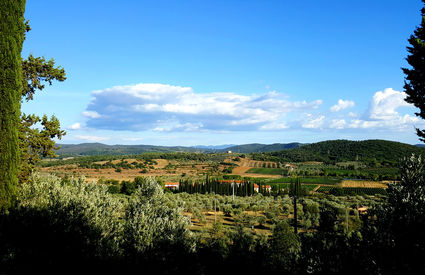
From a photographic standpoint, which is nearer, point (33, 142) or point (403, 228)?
point (403, 228)

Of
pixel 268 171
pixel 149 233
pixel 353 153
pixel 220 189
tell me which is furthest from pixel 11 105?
pixel 353 153

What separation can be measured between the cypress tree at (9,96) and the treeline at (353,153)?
13351 cm

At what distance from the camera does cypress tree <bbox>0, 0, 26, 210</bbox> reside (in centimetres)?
1477

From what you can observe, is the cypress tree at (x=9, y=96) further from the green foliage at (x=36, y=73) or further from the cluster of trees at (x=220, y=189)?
the cluster of trees at (x=220, y=189)

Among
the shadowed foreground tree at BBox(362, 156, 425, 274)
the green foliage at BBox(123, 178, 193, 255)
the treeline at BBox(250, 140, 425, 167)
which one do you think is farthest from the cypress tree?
the treeline at BBox(250, 140, 425, 167)

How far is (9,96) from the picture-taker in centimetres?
1499

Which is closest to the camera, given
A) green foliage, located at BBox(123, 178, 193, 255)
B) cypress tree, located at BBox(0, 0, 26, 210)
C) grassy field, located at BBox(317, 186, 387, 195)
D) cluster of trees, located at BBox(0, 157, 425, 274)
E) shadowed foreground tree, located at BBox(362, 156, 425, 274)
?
shadowed foreground tree, located at BBox(362, 156, 425, 274)

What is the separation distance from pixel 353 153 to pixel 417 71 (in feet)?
507

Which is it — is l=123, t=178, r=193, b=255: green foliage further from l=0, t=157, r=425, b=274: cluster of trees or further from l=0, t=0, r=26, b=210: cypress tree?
l=0, t=0, r=26, b=210: cypress tree

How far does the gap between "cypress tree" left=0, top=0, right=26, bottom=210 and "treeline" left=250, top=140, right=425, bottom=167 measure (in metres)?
134

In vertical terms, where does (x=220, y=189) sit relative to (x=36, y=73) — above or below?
below

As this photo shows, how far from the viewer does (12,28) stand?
50.4 feet

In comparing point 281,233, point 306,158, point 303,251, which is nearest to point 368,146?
point 306,158

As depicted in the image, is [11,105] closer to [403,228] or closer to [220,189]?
[403,228]
